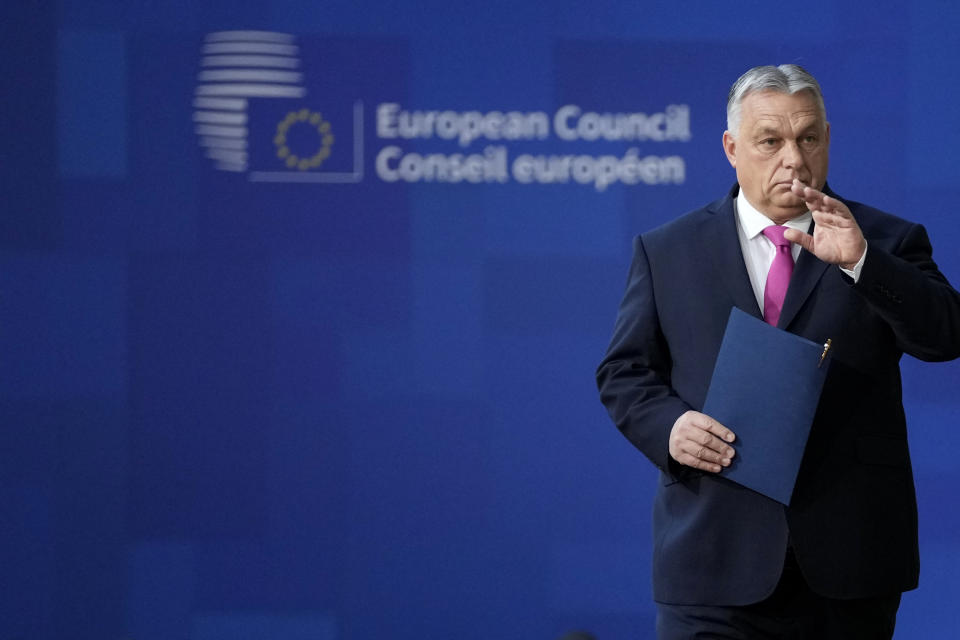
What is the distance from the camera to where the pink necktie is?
2.12m

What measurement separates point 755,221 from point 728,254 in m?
0.09

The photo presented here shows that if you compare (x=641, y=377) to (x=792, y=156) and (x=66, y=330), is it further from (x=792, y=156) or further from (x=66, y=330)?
(x=66, y=330)

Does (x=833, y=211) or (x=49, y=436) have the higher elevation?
(x=833, y=211)

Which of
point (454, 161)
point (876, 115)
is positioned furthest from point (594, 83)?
point (876, 115)

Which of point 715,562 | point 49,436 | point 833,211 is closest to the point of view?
point 833,211

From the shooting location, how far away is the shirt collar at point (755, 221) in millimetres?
2166

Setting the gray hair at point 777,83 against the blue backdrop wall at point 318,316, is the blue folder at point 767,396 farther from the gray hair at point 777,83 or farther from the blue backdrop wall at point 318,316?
the blue backdrop wall at point 318,316

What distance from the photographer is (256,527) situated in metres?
3.65

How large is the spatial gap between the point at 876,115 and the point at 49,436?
2.81 m

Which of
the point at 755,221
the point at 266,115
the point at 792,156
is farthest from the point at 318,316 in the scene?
the point at 792,156

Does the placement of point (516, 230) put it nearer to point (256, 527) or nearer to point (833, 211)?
point (256, 527)

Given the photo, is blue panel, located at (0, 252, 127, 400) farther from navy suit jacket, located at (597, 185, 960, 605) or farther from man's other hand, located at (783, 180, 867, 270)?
man's other hand, located at (783, 180, 867, 270)

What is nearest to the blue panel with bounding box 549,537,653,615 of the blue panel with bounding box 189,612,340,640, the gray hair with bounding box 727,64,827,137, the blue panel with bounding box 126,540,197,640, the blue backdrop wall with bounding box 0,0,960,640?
the blue backdrop wall with bounding box 0,0,960,640

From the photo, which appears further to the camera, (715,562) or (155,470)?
(155,470)
